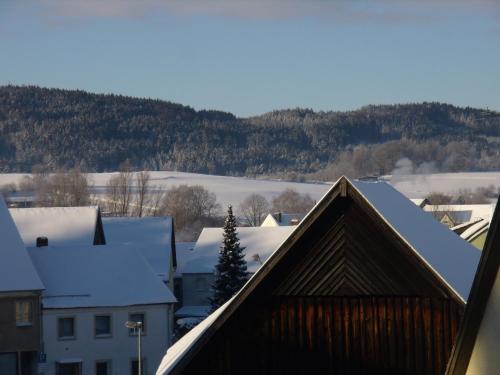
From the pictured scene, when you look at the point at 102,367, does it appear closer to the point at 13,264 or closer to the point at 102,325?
the point at 102,325

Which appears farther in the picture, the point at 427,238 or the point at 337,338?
the point at 427,238

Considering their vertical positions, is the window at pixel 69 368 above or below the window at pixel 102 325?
below

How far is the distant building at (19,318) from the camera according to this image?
39562 millimetres

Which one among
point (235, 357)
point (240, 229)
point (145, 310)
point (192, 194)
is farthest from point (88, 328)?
point (192, 194)

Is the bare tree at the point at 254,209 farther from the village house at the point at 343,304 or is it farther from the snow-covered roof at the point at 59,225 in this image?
the village house at the point at 343,304

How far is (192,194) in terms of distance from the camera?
17450 cm

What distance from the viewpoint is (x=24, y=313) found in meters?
40.1

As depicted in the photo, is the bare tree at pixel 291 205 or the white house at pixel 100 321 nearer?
the white house at pixel 100 321

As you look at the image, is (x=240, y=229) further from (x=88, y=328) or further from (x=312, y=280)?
(x=312, y=280)

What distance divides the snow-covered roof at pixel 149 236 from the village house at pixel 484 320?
5268cm

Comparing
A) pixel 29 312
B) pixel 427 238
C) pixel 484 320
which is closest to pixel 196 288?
pixel 29 312

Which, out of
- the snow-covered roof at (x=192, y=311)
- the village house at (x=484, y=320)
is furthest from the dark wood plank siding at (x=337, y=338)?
the snow-covered roof at (x=192, y=311)

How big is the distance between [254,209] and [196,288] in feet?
367

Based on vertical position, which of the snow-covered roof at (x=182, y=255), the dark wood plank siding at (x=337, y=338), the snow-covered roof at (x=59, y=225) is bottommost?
the snow-covered roof at (x=182, y=255)
